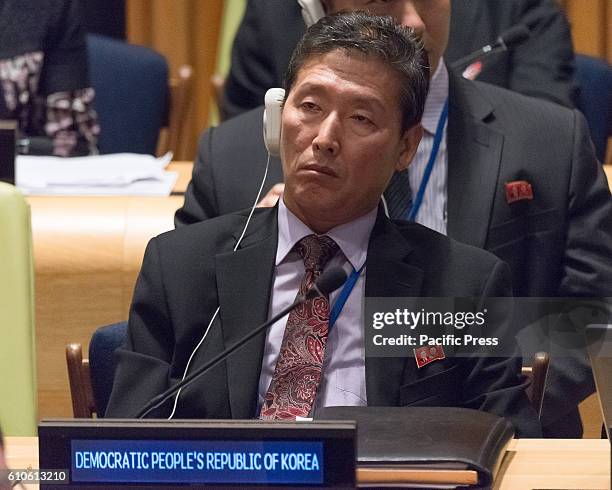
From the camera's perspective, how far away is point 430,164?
238 cm

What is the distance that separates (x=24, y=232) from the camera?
6.43 ft

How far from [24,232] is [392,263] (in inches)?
22.3

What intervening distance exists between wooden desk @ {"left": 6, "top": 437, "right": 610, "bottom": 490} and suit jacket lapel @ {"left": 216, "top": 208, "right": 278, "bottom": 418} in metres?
0.32

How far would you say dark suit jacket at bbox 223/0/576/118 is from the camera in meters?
3.05

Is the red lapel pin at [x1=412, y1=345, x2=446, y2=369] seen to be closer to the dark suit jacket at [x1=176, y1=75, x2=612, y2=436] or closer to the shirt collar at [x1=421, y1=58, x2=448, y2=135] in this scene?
the dark suit jacket at [x1=176, y1=75, x2=612, y2=436]

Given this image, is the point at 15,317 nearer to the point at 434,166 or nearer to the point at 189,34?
the point at 434,166

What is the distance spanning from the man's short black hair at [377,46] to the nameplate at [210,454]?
77 cm

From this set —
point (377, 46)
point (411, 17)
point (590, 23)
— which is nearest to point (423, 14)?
point (411, 17)

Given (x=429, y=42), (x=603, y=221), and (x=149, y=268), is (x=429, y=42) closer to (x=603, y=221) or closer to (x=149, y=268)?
(x=603, y=221)

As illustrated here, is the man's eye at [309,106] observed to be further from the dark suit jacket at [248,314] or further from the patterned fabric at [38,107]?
the patterned fabric at [38,107]

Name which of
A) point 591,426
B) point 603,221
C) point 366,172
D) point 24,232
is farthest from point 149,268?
point 591,426

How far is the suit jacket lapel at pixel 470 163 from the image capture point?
2338 millimetres

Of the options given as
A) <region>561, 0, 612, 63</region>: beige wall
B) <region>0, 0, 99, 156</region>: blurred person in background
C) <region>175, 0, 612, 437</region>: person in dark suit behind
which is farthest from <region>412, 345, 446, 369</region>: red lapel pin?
<region>561, 0, 612, 63</region>: beige wall

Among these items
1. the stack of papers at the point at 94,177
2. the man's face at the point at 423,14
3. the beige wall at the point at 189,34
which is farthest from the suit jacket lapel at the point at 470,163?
the beige wall at the point at 189,34
